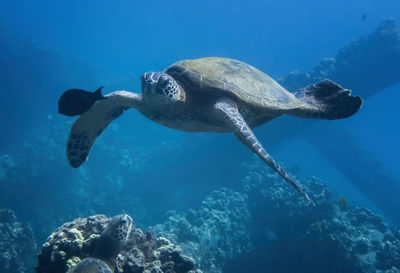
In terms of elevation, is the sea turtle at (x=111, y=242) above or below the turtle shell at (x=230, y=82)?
below

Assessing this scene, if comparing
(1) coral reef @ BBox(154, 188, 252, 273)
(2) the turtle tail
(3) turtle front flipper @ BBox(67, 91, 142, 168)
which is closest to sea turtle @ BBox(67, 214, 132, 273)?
(3) turtle front flipper @ BBox(67, 91, 142, 168)

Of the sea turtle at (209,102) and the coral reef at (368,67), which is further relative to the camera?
the coral reef at (368,67)

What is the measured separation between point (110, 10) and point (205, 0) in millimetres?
42243

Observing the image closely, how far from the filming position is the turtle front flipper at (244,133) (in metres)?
2.86

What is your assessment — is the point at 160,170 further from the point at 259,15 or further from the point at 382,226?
the point at 259,15

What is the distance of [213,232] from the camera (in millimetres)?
8781

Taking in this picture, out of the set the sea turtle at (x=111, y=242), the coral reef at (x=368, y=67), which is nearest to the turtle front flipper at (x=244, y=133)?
the sea turtle at (x=111, y=242)

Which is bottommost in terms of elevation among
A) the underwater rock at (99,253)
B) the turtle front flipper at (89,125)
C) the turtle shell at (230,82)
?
the underwater rock at (99,253)

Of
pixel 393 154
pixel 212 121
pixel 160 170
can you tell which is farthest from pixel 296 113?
pixel 393 154

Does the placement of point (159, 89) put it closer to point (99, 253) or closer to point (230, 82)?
point (230, 82)

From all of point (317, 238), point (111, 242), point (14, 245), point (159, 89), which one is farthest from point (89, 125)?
point (317, 238)

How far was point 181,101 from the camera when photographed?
3590 millimetres

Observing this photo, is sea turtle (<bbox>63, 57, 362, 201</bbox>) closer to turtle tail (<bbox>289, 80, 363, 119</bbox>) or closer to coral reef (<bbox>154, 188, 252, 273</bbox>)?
turtle tail (<bbox>289, 80, 363, 119</bbox>)

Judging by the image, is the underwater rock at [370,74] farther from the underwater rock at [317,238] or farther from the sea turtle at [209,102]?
the sea turtle at [209,102]
